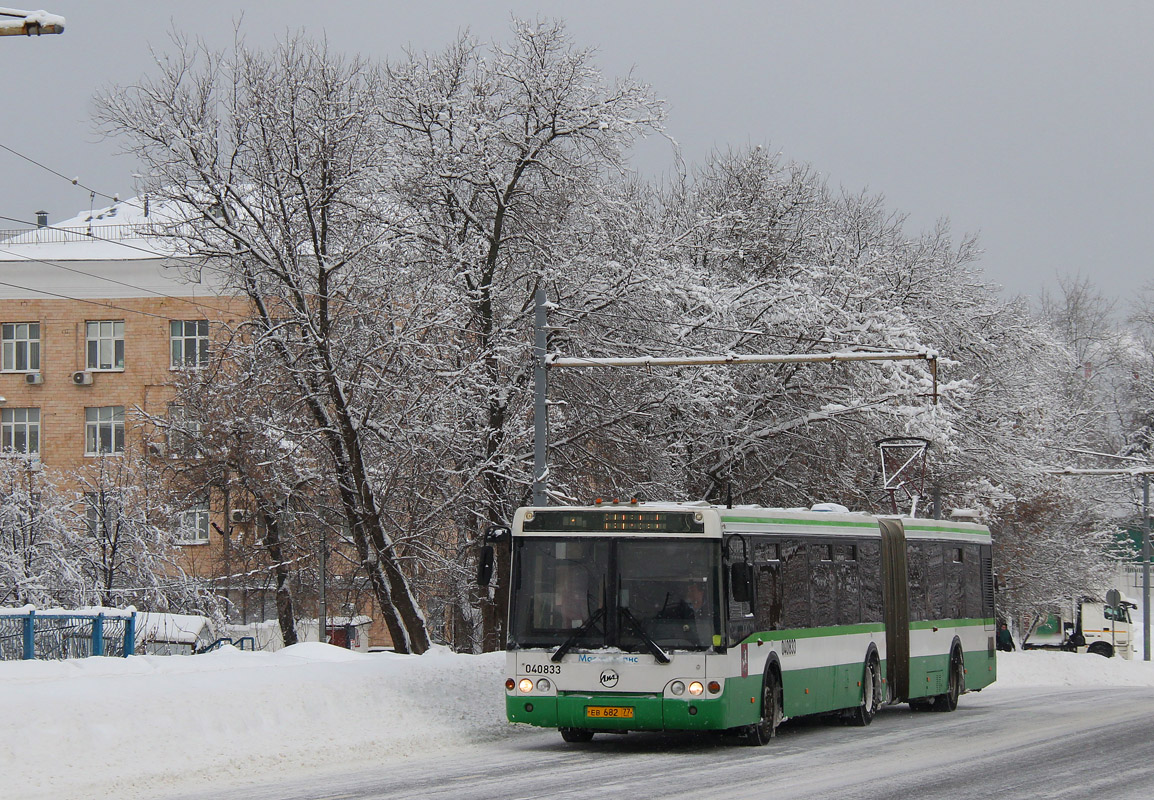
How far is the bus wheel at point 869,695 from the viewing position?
2045 centimetres

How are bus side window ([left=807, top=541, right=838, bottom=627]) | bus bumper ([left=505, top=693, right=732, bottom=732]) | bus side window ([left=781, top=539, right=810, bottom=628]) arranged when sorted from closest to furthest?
bus bumper ([left=505, top=693, right=732, bottom=732])
bus side window ([left=781, top=539, right=810, bottom=628])
bus side window ([left=807, top=541, right=838, bottom=627])

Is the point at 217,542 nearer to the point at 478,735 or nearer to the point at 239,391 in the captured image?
the point at 239,391

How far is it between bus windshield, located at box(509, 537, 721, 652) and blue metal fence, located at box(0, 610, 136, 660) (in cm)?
899

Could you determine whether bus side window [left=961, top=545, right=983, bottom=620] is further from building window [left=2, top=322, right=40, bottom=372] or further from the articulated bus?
building window [left=2, top=322, right=40, bottom=372]

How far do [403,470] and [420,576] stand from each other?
546cm

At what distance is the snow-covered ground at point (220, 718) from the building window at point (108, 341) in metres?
44.8

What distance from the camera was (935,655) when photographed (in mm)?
23312

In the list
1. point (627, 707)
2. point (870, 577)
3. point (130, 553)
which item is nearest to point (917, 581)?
point (870, 577)

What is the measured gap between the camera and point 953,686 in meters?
24.2

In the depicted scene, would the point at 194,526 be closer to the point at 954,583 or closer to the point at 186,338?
the point at 186,338

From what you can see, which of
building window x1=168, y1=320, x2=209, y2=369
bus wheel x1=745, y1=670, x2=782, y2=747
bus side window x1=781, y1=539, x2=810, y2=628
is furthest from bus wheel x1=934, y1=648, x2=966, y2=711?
building window x1=168, y1=320, x2=209, y2=369

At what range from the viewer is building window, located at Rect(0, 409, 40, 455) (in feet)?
209

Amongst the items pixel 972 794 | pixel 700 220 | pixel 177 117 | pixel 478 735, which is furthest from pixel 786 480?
pixel 972 794

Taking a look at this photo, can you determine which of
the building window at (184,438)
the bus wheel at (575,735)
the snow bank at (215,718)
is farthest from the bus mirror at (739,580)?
the building window at (184,438)
